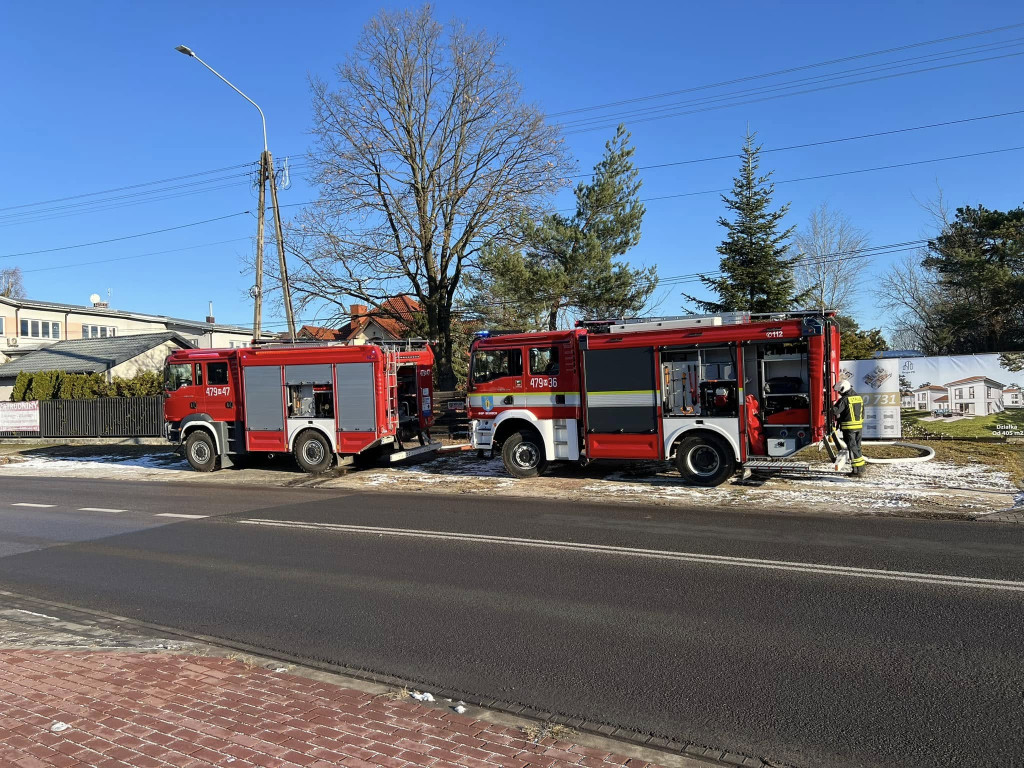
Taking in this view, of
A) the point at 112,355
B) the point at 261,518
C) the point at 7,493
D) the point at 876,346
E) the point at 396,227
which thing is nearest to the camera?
the point at 261,518

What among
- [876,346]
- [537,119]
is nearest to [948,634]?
[876,346]

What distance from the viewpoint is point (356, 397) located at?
16219 mm

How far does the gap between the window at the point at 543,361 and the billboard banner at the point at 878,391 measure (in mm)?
6957

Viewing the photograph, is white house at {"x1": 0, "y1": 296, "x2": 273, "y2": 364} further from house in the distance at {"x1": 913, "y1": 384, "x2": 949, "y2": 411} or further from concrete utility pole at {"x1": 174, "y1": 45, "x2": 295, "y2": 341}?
house in the distance at {"x1": 913, "y1": 384, "x2": 949, "y2": 411}

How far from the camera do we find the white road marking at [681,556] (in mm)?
6473

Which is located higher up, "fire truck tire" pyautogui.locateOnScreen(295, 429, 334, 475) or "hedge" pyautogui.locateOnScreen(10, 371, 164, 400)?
"hedge" pyautogui.locateOnScreen(10, 371, 164, 400)

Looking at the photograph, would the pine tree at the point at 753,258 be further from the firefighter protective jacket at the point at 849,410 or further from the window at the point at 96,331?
the window at the point at 96,331

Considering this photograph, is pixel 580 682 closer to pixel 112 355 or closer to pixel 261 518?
pixel 261 518

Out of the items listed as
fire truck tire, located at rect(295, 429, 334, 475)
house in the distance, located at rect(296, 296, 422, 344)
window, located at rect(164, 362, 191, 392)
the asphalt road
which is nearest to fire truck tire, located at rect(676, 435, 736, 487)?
the asphalt road

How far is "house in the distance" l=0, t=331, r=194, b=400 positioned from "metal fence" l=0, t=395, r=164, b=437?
479 cm

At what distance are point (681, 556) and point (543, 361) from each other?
7.10 meters

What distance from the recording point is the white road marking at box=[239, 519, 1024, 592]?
6473 mm

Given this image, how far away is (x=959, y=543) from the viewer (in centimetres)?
800

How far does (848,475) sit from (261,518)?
1006 centimetres
